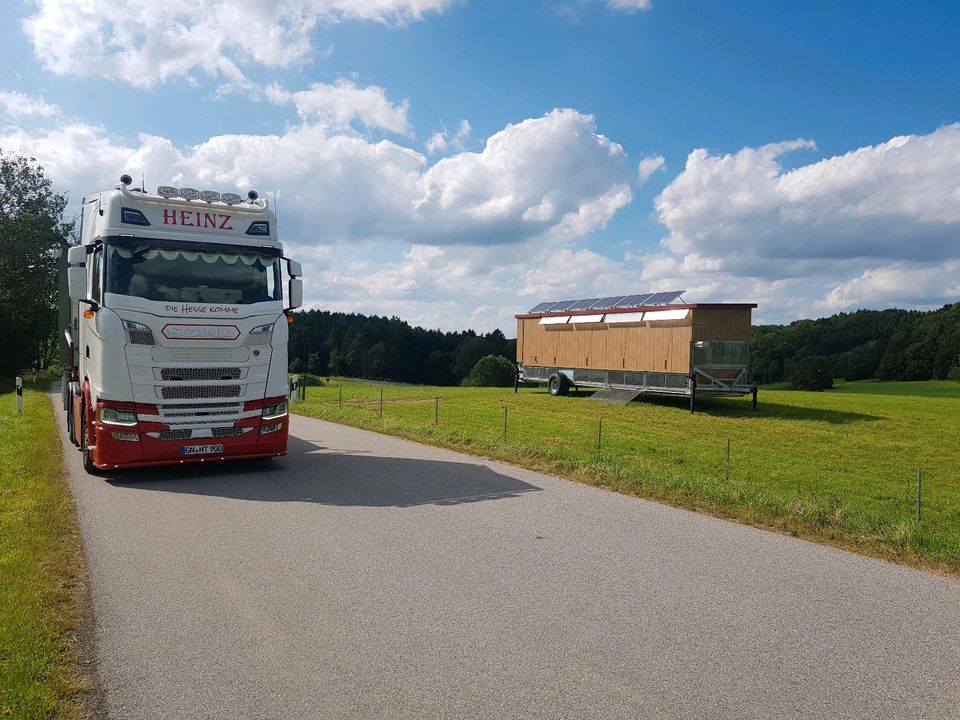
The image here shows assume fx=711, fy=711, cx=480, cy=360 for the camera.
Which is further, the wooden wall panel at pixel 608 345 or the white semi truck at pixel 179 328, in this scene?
the wooden wall panel at pixel 608 345

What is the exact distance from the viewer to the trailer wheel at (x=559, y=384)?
98.3 feet

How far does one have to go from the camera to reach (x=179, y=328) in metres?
9.74

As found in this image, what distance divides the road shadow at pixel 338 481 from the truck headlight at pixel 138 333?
1.95m

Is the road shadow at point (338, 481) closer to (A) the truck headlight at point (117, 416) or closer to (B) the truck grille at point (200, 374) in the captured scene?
(A) the truck headlight at point (117, 416)

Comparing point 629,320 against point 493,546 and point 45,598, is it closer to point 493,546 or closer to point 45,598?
point 493,546

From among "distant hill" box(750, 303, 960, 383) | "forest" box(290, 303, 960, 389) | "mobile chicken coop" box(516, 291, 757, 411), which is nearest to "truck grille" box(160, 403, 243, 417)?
"mobile chicken coop" box(516, 291, 757, 411)

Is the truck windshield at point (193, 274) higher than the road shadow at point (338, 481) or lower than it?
higher

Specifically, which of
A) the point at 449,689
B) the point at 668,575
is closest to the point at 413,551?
the point at 668,575

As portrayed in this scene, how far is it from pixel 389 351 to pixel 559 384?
263 ft

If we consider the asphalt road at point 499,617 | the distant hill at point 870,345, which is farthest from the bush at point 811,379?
the asphalt road at point 499,617

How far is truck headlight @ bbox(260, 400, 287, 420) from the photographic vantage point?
1058 centimetres

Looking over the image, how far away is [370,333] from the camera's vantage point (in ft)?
364

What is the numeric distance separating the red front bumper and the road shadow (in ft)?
1.01

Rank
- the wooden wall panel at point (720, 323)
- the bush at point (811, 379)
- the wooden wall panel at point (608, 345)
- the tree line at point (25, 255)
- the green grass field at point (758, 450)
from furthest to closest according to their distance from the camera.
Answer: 1. the bush at point (811, 379)
2. the tree line at point (25, 255)
3. the wooden wall panel at point (608, 345)
4. the wooden wall panel at point (720, 323)
5. the green grass field at point (758, 450)
